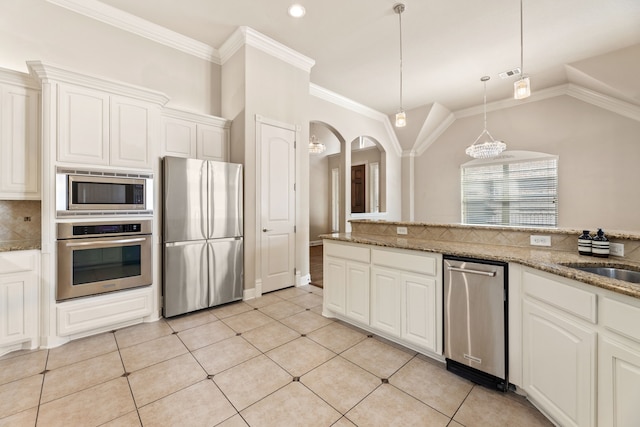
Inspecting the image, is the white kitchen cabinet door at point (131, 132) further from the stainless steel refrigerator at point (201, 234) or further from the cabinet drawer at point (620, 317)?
the cabinet drawer at point (620, 317)

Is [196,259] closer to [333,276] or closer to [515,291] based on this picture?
[333,276]

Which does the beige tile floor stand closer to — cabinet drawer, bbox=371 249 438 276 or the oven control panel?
cabinet drawer, bbox=371 249 438 276

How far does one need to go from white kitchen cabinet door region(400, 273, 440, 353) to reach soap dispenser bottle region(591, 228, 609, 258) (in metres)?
1.03

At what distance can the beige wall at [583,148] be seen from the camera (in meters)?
4.41

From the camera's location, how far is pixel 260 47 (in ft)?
12.1

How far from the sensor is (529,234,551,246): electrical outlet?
A: 6.86 feet

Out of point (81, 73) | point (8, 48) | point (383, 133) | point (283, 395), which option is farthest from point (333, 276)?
point (383, 133)

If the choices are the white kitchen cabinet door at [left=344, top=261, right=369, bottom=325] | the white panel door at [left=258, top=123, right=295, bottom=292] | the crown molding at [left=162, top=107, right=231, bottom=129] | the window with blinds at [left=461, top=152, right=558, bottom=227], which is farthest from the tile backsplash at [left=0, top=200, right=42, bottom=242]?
the window with blinds at [left=461, top=152, right=558, bottom=227]

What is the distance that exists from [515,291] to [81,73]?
3.91m

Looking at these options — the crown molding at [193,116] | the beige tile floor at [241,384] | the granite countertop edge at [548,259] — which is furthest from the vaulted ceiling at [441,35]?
the beige tile floor at [241,384]

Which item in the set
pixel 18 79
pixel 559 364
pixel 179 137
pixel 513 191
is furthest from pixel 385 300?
pixel 513 191

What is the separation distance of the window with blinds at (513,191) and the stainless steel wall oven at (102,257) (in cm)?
633

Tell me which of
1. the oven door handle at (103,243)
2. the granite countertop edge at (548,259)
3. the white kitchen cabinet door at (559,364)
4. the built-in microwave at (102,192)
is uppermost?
the built-in microwave at (102,192)

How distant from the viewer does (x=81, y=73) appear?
241 cm
